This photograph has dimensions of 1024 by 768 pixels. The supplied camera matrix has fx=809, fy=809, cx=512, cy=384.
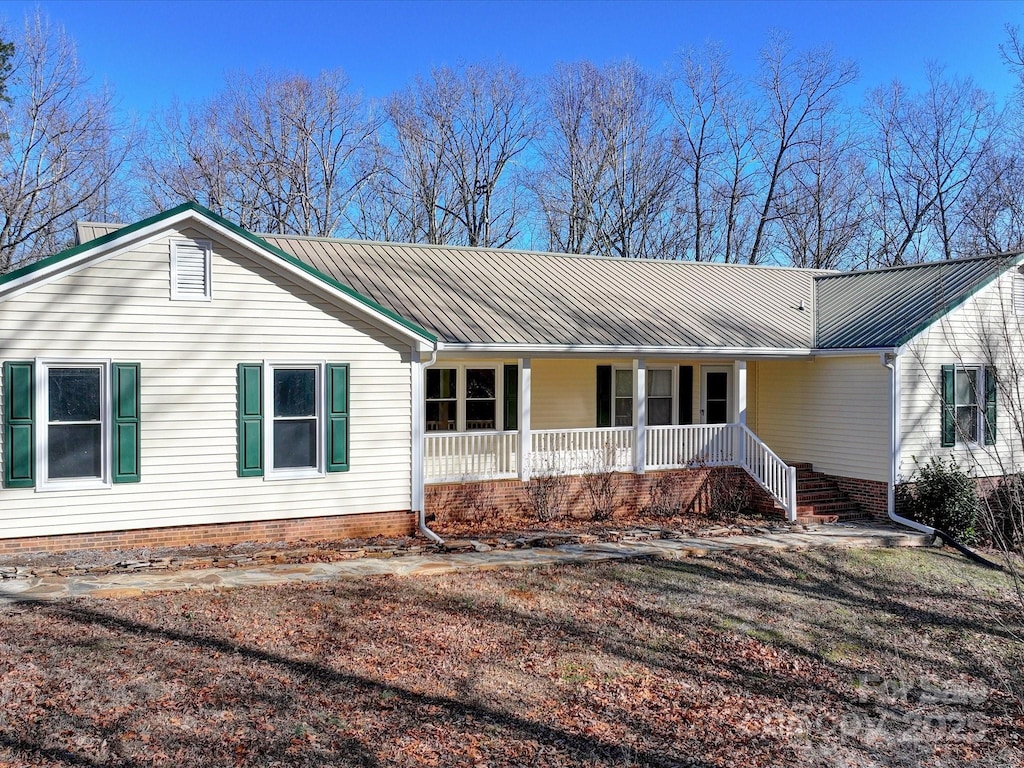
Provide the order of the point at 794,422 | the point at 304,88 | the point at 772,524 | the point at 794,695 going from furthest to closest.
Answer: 1. the point at 304,88
2. the point at 794,422
3. the point at 772,524
4. the point at 794,695

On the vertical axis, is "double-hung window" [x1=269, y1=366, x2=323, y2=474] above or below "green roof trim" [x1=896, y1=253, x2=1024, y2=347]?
below

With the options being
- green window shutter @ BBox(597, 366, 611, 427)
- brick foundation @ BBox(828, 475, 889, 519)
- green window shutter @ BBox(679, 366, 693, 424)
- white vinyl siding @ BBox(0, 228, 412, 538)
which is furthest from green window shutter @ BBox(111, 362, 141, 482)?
brick foundation @ BBox(828, 475, 889, 519)

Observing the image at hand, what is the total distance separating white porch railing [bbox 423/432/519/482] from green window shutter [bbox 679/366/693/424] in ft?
15.7

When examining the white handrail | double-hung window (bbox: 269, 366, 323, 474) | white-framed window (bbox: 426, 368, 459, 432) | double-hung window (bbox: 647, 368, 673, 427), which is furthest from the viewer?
double-hung window (bbox: 647, 368, 673, 427)

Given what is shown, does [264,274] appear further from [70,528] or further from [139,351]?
[70,528]

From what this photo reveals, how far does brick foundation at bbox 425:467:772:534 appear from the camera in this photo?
523 inches

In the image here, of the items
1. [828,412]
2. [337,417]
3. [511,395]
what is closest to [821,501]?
[828,412]

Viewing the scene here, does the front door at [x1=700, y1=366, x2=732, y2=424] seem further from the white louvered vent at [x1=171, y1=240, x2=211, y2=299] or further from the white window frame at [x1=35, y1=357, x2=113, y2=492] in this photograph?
the white window frame at [x1=35, y1=357, x2=113, y2=492]

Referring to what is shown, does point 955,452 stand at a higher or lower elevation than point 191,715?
higher

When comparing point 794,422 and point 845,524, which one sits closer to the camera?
point 845,524

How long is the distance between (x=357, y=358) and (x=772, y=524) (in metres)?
7.80

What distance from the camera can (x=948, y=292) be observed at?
15.9 m

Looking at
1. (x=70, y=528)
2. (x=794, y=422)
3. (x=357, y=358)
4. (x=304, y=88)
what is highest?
(x=304, y=88)

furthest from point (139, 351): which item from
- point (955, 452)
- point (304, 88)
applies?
point (304, 88)
